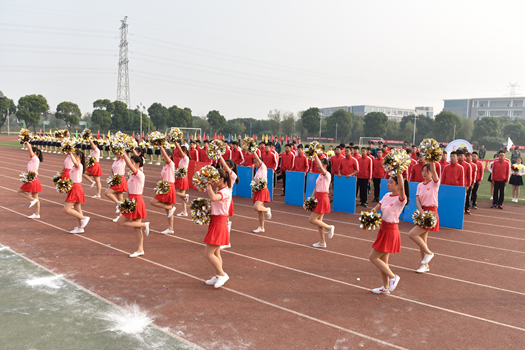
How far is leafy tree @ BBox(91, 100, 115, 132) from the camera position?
65.9 m

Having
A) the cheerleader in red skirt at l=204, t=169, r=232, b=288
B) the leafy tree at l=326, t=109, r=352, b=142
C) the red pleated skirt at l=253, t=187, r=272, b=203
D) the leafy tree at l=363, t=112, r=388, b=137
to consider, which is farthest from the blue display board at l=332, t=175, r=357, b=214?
the leafy tree at l=363, t=112, r=388, b=137

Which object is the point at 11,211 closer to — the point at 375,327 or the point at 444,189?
the point at 375,327

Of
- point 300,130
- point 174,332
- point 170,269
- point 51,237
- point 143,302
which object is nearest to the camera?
point 174,332

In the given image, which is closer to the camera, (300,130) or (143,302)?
(143,302)

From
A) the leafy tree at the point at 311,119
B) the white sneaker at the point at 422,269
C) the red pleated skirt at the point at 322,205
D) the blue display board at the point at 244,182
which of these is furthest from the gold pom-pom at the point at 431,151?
the leafy tree at the point at 311,119

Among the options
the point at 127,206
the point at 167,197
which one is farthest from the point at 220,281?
the point at 167,197

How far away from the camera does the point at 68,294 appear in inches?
216

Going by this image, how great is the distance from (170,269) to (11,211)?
275 inches

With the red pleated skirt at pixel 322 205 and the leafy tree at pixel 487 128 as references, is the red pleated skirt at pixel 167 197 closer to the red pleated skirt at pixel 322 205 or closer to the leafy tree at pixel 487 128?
the red pleated skirt at pixel 322 205

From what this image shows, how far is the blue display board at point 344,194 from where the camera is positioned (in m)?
12.5

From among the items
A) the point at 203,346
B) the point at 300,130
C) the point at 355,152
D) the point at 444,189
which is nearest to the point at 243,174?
the point at 355,152

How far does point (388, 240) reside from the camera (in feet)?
18.6

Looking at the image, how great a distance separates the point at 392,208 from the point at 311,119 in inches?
2556

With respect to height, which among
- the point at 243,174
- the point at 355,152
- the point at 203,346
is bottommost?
the point at 203,346
